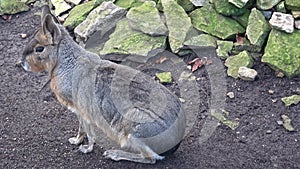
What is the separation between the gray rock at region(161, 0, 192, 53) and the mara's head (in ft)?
5.36

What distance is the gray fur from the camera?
15.7 feet

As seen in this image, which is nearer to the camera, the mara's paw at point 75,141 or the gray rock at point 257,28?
the mara's paw at point 75,141

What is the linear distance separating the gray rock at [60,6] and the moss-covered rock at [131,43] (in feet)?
2.96

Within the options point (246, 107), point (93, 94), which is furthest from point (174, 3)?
point (93, 94)

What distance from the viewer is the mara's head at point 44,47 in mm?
4855

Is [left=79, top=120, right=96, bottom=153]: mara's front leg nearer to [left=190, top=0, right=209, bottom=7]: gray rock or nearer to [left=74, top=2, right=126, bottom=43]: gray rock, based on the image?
[left=74, top=2, right=126, bottom=43]: gray rock

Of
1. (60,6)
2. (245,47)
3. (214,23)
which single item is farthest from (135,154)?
(60,6)

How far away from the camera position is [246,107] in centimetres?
562

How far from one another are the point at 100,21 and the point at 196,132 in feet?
6.40

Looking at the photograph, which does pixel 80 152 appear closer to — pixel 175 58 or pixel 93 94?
pixel 93 94

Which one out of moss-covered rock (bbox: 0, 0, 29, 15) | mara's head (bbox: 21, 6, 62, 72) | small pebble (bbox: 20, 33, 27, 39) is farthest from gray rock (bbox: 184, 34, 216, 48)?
moss-covered rock (bbox: 0, 0, 29, 15)

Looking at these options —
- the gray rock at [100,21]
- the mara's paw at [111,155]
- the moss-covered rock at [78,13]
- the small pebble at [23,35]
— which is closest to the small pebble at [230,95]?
the mara's paw at [111,155]

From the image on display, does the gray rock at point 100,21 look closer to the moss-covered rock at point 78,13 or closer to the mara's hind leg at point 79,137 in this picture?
the moss-covered rock at point 78,13

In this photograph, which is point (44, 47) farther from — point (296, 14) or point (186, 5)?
point (296, 14)
